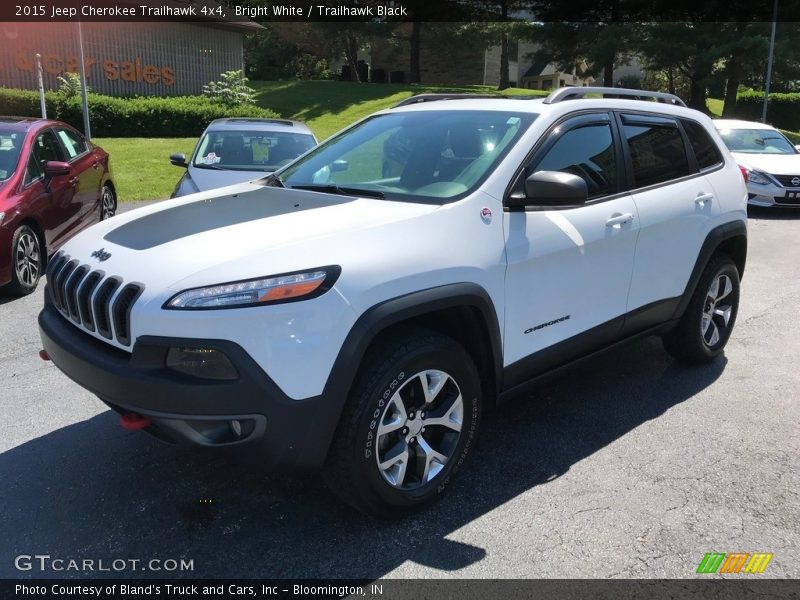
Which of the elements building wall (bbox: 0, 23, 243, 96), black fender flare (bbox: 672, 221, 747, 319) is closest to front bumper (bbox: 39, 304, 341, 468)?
black fender flare (bbox: 672, 221, 747, 319)

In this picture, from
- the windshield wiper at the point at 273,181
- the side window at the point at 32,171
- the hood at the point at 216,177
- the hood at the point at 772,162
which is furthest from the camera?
the hood at the point at 772,162

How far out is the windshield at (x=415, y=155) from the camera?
11.3ft

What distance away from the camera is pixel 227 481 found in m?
3.40

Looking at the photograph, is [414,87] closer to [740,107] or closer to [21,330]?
[740,107]

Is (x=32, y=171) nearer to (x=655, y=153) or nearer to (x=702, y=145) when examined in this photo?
(x=655, y=153)

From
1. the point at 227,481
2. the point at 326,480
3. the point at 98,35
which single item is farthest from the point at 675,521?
the point at 98,35

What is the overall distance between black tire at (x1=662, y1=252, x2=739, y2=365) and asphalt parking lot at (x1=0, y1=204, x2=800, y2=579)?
13.4 inches

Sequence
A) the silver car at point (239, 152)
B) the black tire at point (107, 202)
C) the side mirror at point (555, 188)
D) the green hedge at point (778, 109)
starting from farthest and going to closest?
the green hedge at point (778, 109) → the black tire at point (107, 202) → the silver car at point (239, 152) → the side mirror at point (555, 188)

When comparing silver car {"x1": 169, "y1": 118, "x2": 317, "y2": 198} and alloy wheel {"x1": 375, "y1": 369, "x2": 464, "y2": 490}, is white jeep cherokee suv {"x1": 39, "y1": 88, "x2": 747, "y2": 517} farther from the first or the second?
silver car {"x1": 169, "y1": 118, "x2": 317, "y2": 198}

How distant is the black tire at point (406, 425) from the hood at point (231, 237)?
51 centimetres

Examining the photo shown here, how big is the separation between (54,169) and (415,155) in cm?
477

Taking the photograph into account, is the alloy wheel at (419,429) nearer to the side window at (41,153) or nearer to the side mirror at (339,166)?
the side mirror at (339,166)

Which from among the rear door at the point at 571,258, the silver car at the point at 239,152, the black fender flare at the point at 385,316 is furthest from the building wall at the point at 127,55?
the black fender flare at the point at 385,316

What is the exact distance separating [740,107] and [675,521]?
40048 mm
